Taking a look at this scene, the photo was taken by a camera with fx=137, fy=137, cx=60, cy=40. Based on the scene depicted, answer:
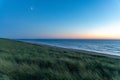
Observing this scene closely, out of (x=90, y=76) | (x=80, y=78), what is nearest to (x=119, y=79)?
(x=90, y=76)

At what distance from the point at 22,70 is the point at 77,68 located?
3.07m

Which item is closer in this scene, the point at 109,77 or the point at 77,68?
the point at 109,77

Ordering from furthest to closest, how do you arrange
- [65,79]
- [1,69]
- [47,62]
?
[47,62]
[1,69]
[65,79]

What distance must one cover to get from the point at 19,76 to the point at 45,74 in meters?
1.13

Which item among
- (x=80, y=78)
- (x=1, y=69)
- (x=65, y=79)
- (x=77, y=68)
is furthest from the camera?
(x=77, y=68)

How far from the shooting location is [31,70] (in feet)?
21.8

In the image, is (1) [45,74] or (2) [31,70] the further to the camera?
(2) [31,70]

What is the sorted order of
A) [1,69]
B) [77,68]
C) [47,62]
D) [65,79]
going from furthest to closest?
1. [47,62]
2. [77,68]
3. [1,69]
4. [65,79]

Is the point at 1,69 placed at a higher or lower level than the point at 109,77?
higher

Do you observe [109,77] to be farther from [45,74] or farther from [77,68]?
[45,74]

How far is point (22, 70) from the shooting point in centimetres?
657

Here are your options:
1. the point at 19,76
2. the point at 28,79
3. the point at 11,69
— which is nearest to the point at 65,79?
the point at 28,79

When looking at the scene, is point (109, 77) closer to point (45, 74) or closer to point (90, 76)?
point (90, 76)

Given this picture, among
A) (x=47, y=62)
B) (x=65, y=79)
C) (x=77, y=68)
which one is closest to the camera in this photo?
(x=65, y=79)
